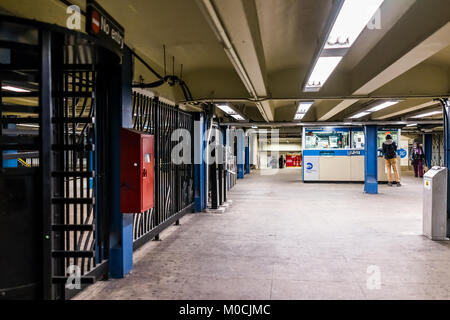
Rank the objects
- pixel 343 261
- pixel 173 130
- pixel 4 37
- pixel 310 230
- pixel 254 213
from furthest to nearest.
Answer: pixel 254 213, pixel 173 130, pixel 310 230, pixel 343 261, pixel 4 37

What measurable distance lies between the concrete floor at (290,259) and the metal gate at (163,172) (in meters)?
0.25

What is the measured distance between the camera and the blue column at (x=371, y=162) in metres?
9.16

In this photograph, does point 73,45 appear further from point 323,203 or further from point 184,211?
point 323,203

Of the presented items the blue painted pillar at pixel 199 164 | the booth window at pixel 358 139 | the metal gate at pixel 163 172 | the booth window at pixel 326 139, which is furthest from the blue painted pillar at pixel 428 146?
the metal gate at pixel 163 172

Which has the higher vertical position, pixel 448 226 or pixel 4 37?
pixel 4 37

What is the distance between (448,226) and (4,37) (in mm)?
5574

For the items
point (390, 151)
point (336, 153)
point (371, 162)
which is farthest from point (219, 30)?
point (336, 153)

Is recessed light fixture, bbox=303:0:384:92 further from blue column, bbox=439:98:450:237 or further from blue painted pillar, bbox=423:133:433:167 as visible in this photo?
blue painted pillar, bbox=423:133:433:167

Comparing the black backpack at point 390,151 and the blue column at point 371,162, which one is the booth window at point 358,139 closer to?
the black backpack at point 390,151

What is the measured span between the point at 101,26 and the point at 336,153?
431 inches

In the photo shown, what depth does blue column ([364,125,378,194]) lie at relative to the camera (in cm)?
916

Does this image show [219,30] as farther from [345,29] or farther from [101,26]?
[345,29]

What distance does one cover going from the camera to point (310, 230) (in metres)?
5.04
